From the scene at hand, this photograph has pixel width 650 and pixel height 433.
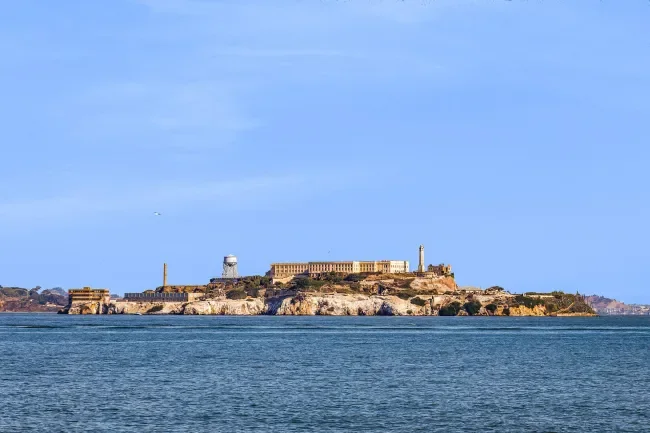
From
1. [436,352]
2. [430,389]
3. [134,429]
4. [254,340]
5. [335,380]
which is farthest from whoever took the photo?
[254,340]

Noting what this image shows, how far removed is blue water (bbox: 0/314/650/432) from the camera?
48.7 meters

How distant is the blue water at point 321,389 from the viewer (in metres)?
48.7

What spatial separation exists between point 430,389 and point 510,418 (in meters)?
13.2

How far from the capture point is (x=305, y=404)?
182ft

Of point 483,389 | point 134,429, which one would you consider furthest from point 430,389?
point 134,429

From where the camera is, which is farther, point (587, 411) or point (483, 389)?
point (483, 389)

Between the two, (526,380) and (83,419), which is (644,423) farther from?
(83,419)

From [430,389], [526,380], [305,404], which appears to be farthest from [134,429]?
[526,380]

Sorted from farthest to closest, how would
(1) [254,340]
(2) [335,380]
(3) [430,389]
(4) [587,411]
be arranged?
(1) [254,340], (2) [335,380], (3) [430,389], (4) [587,411]

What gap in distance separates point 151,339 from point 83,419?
79762 millimetres

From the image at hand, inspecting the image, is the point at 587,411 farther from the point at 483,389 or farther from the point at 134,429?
the point at 134,429

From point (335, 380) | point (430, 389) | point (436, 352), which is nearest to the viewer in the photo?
point (430, 389)

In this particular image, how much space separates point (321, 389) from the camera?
62875mm

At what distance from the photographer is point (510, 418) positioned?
165 ft
